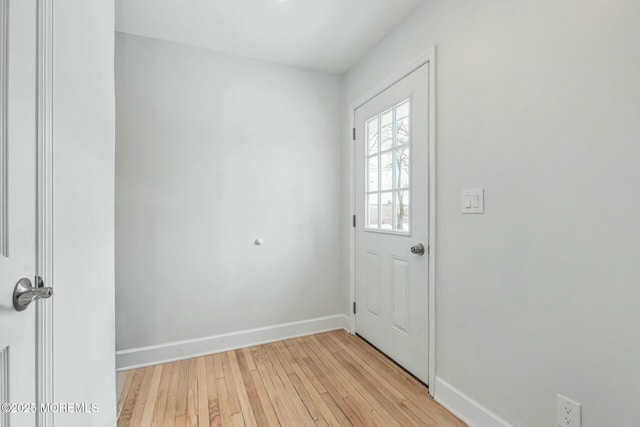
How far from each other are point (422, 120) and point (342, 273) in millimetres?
1560

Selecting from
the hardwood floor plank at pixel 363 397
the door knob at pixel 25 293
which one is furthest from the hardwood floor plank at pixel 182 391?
the door knob at pixel 25 293

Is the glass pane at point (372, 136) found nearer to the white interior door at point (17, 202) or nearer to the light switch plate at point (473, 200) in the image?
the light switch plate at point (473, 200)

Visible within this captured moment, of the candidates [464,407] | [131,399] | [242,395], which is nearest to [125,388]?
[131,399]

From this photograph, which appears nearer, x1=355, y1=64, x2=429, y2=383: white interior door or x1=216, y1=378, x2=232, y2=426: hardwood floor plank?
x1=216, y1=378, x2=232, y2=426: hardwood floor plank

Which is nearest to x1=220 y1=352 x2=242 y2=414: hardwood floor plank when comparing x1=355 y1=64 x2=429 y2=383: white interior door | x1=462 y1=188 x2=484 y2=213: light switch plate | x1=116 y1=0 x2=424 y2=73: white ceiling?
x1=355 y1=64 x2=429 y2=383: white interior door

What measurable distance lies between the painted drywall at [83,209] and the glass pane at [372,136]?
5.62 ft

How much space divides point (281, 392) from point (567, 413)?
1397 millimetres

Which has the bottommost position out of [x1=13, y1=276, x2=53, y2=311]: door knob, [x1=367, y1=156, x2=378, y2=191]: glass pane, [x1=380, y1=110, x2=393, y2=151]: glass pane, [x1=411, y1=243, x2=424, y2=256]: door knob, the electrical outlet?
the electrical outlet

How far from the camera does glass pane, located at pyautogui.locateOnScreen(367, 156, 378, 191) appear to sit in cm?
232

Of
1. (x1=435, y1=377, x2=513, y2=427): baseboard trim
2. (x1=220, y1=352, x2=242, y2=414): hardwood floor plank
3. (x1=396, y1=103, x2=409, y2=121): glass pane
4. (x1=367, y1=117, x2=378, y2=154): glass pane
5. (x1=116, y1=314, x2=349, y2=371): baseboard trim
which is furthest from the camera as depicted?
(x1=367, y1=117, x2=378, y2=154): glass pane

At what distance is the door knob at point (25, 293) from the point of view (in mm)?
610

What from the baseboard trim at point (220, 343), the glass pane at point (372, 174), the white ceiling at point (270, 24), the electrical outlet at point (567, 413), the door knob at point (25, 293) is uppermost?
the white ceiling at point (270, 24)

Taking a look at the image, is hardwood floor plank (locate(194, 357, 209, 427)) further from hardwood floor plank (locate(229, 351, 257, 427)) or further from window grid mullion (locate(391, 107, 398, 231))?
window grid mullion (locate(391, 107, 398, 231))

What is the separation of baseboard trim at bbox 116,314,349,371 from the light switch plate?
163 centimetres
